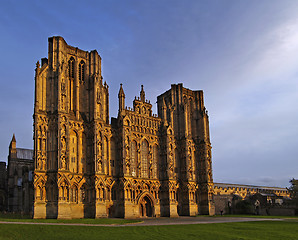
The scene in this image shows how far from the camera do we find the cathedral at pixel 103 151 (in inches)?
2009

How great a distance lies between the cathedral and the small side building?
26198mm

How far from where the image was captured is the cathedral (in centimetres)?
5103

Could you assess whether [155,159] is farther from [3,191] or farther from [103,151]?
[3,191]

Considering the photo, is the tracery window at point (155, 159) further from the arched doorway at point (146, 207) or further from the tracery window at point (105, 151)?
the tracery window at point (105, 151)

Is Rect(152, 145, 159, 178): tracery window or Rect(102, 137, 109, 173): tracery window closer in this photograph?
Rect(102, 137, 109, 173): tracery window

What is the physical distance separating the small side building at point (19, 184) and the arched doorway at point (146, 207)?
92.1 ft

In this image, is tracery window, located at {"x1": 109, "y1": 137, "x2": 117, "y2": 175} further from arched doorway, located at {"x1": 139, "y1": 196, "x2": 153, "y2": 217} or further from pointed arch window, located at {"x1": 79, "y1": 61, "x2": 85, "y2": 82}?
pointed arch window, located at {"x1": 79, "y1": 61, "x2": 85, "y2": 82}

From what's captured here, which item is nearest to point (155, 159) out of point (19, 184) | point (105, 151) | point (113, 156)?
point (113, 156)

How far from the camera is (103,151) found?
56094 millimetres

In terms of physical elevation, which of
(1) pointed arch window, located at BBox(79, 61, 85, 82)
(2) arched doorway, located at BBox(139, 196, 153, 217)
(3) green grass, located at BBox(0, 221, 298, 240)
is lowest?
(2) arched doorway, located at BBox(139, 196, 153, 217)

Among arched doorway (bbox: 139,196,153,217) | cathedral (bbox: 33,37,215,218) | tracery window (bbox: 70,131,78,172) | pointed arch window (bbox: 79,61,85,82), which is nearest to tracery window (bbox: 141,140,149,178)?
cathedral (bbox: 33,37,215,218)

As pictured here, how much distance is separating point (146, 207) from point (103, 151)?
15336 mm

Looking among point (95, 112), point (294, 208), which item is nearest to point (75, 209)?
point (95, 112)

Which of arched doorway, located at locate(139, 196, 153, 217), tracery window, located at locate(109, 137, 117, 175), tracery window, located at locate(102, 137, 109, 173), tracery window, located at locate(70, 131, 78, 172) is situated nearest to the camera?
tracery window, located at locate(70, 131, 78, 172)
